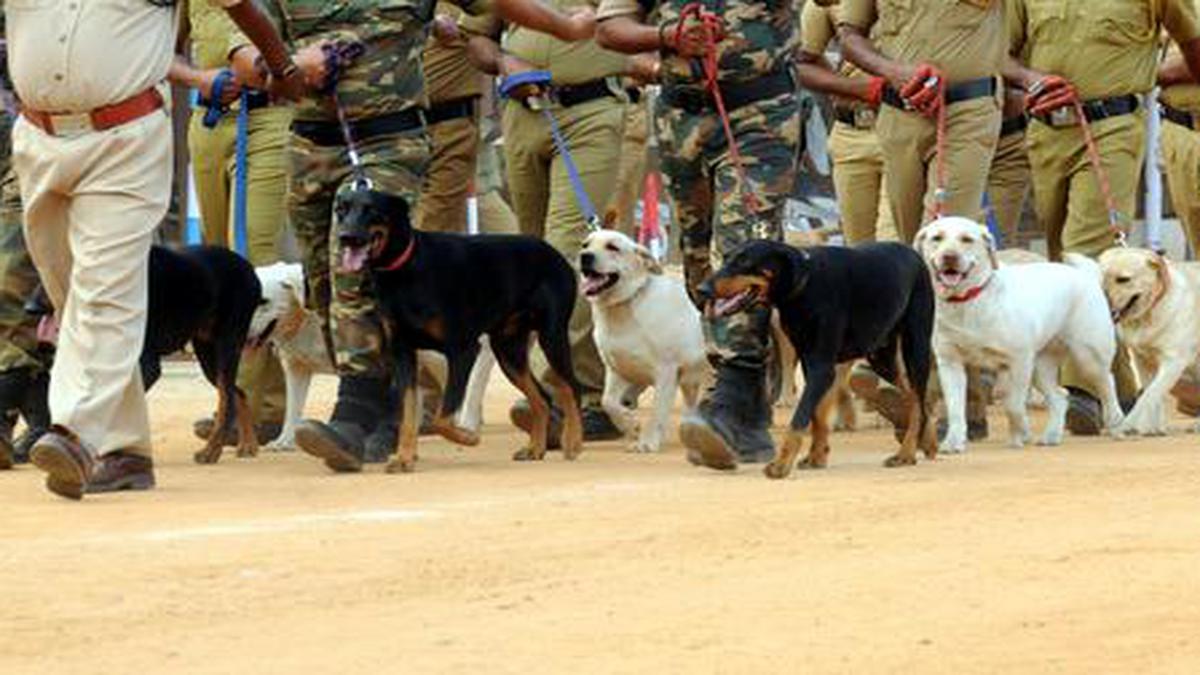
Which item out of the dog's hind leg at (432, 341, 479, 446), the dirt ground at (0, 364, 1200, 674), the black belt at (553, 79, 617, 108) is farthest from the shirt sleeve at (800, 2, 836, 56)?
the dirt ground at (0, 364, 1200, 674)

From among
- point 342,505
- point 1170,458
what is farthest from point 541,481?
point 1170,458

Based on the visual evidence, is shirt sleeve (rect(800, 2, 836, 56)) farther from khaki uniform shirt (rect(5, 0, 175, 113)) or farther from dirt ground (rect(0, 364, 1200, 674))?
khaki uniform shirt (rect(5, 0, 175, 113))

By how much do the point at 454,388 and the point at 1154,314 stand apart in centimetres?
415

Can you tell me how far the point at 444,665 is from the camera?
7.16 m

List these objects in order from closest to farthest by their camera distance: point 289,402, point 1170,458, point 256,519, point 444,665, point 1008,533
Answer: point 444,665 → point 1008,533 → point 256,519 → point 1170,458 → point 289,402

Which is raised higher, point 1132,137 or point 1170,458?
point 1132,137

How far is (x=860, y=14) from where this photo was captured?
1551 centimetres

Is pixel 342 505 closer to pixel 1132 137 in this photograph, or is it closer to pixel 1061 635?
pixel 1061 635

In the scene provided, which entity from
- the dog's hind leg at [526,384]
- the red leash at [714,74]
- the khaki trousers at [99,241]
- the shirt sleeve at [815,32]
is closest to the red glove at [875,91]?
the shirt sleeve at [815,32]

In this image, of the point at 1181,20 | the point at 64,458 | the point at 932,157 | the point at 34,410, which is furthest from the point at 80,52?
the point at 1181,20

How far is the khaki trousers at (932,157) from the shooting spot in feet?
49.4

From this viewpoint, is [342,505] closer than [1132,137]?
Yes

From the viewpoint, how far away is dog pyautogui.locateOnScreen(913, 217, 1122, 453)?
13.9 m

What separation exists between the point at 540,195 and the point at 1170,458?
3794mm
